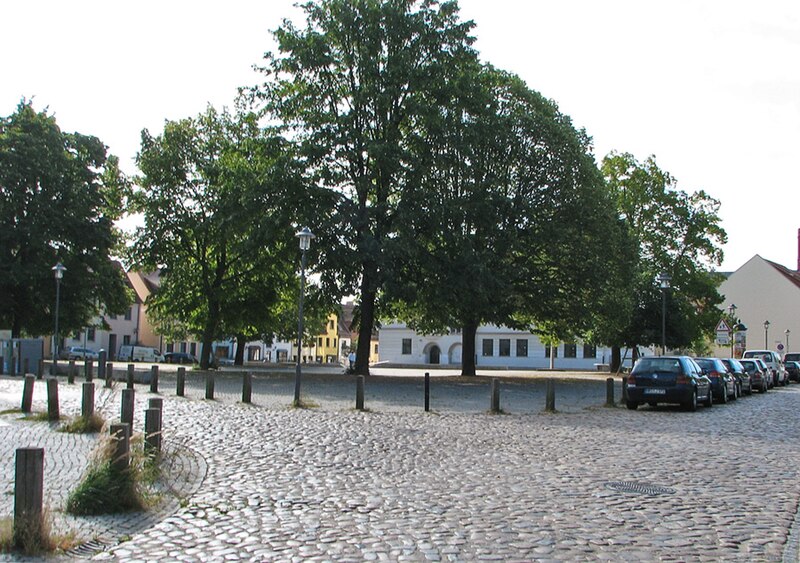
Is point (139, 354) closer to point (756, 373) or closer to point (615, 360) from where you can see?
point (615, 360)

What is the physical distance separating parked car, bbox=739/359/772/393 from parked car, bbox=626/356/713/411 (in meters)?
14.3

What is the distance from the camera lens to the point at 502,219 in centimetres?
3528

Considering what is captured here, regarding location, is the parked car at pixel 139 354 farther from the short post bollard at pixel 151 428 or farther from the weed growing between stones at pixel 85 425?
the short post bollard at pixel 151 428

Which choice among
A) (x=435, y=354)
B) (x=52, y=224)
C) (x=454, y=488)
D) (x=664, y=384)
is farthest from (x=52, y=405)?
(x=435, y=354)

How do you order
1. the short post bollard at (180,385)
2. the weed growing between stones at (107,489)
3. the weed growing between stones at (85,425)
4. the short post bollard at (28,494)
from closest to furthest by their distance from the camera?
the short post bollard at (28,494) < the weed growing between stones at (107,489) < the weed growing between stones at (85,425) < the short post bollard at (180,385)

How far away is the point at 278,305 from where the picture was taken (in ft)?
149

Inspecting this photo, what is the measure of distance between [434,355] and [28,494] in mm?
79646

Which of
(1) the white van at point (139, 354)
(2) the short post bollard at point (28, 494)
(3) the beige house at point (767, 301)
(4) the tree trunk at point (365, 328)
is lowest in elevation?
(1) the white van at point (139, 354)

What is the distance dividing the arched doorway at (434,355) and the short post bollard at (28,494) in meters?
79.2

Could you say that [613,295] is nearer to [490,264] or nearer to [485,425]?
[490,264]

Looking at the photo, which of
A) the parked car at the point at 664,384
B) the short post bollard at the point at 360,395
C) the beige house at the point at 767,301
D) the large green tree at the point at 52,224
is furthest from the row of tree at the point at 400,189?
the beige house at the point at 767,301

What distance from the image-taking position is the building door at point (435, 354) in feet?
279

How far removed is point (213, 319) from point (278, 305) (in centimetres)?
420

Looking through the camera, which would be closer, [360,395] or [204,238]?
[360,395]
